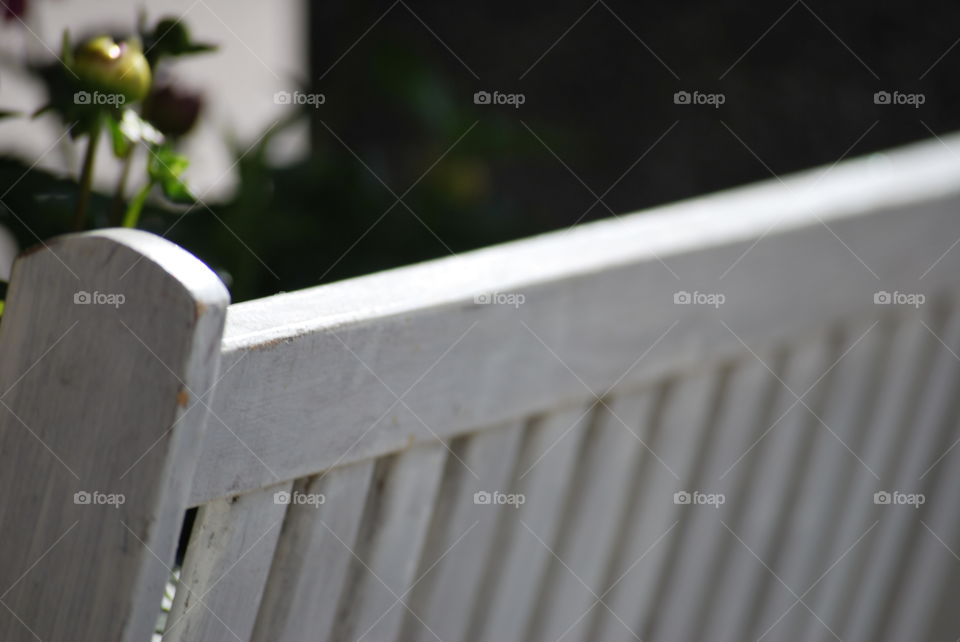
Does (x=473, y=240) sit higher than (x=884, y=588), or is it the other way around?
(x=473, y=240)

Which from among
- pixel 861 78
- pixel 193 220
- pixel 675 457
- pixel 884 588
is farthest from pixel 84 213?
pixel 861 78

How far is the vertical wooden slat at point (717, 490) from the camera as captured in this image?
70cm

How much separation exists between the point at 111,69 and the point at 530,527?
38 cm

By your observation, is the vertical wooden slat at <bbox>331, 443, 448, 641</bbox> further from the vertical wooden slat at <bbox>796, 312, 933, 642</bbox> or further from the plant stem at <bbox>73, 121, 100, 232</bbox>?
the vertical wooden slat at <bbox>796, 312, 933, 642</bbox>

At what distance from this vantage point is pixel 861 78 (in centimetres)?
182

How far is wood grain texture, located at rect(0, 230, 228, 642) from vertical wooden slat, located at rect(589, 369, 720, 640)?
1.13ft

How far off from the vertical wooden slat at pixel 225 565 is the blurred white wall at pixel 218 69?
81 centimetres

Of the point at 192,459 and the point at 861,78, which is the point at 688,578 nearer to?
the point at 192,459

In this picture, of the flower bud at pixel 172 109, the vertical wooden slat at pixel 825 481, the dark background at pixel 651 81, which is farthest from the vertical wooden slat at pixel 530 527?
the dark background at pixel 651 81

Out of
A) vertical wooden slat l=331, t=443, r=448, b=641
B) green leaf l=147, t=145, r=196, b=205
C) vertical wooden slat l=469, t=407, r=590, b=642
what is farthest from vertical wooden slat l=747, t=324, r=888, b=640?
green leaf l=147, t=145, r=196, b=205

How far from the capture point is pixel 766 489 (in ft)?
2.39

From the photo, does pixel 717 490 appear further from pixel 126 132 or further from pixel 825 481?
pixel 126 132

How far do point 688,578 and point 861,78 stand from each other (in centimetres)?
139

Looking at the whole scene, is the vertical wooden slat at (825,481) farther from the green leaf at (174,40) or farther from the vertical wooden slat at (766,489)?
the green leaf at (174,40)
